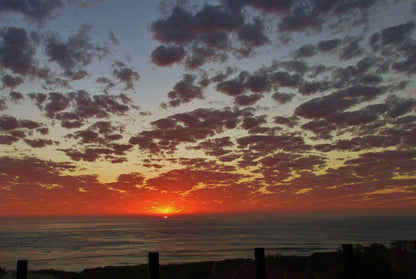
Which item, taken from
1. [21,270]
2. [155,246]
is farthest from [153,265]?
[155,246]

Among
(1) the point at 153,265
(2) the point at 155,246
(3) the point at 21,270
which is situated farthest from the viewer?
(2) the point at 155,246

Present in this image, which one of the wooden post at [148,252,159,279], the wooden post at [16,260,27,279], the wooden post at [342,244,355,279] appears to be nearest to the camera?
the wooden post at [148,252,159,279]

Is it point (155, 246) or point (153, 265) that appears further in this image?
point (155, 246)

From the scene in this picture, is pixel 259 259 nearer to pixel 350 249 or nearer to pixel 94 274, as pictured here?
pixel 350 249

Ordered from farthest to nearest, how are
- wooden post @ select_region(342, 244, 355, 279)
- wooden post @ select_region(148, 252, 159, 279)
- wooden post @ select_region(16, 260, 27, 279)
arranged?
wooden post @ select_region(342, 244, 355, 279) → wooden post @ select_region(16, 260, 27, 279) → wooden post @ select_region(148, 252, 159, 279)

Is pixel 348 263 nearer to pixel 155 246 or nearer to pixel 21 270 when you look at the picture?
pixel 21 270

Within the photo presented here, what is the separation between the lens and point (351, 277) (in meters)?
7.15

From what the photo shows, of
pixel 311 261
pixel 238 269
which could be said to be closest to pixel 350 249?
pixel 238 269

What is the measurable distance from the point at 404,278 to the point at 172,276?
16.0 m

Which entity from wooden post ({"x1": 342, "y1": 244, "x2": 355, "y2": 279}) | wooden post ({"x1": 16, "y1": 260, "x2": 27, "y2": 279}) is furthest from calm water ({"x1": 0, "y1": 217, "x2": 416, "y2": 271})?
wooden post ({"x1": 342, "y1": 244, "x2": 355, "y2": 279})

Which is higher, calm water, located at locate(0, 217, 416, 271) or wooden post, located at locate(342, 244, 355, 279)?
wooden post, located at locate(342, 244, 355, 279)

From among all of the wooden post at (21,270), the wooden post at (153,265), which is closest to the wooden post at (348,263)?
the wooden post at (153,265)

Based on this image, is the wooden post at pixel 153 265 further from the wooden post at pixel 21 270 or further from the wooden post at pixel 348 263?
the wooden post at pixel 348 263

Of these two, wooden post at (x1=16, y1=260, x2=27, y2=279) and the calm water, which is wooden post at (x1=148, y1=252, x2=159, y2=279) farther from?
the calm water
